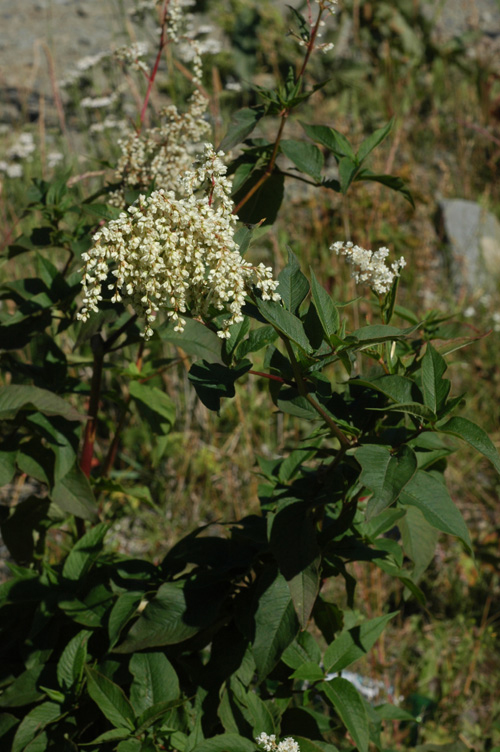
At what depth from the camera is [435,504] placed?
0.96 meters

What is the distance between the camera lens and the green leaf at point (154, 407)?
1455 millimetres

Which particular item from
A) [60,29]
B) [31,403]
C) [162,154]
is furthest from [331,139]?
[60,29]

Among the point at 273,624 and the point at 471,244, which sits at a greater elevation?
the point at 273,624

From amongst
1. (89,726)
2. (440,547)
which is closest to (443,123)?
(440,547)

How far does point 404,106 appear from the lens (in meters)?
4.63

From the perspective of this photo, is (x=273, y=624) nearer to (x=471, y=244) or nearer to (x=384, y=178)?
(x=384, y=178)

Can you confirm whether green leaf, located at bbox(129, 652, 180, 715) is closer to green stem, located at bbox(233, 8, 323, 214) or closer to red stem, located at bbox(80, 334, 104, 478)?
red stem, located at bbox(80, 334, 104, 478)

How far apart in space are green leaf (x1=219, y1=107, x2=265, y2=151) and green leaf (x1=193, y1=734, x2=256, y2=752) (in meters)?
0.90

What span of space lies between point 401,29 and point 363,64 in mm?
481

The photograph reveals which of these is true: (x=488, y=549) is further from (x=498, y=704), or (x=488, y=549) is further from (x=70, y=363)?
(x=70, y=363)

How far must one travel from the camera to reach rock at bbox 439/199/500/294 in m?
3.59

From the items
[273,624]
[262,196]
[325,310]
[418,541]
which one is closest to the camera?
[325,310]

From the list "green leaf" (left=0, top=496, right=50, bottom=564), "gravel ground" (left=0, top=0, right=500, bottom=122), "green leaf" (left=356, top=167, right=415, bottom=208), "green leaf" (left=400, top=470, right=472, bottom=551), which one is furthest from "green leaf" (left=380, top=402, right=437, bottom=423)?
"gravel ground" (left=0, top=0, right=500, bottom=122)

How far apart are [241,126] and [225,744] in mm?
968
